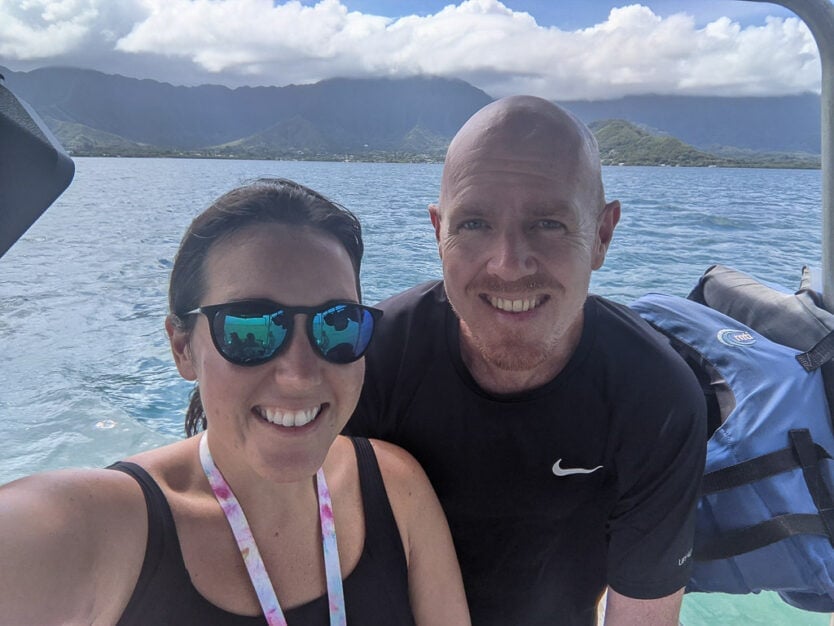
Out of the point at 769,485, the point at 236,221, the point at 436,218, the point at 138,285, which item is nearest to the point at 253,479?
the point at 236,221

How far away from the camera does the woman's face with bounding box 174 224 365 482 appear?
1.20 metres

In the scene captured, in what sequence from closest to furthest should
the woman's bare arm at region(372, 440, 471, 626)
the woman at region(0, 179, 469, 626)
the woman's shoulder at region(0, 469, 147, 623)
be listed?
1. the woman's shoulder at region(0, 469, 147, 623)
2. the woman at region(0, 179, 469, 626)
3. the woman's bare arm at region(372, 440, 471, 626)

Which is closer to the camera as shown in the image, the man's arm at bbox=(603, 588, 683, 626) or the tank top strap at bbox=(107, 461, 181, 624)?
the tank top strap at bbox=(107, 461, 181, 624)

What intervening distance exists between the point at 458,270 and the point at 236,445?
2.46 feet


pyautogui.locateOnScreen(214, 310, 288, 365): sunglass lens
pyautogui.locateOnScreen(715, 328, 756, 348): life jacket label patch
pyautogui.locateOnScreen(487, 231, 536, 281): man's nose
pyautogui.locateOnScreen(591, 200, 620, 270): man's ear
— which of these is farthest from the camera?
pyautogui.locateOnScreen(715, 328, 756, 348): life jacket label patch

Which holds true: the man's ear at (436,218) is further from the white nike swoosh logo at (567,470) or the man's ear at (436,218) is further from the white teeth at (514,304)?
the white nike swoosh logo at (567,470)

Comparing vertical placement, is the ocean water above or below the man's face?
below

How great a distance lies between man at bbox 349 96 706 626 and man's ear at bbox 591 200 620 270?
1 centimetres

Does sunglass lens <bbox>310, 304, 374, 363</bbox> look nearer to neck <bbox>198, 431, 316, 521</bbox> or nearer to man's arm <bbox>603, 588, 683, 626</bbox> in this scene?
neck <bbox>198, 431, 316, 521</bbox>

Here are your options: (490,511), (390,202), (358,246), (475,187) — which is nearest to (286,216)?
(358,246)

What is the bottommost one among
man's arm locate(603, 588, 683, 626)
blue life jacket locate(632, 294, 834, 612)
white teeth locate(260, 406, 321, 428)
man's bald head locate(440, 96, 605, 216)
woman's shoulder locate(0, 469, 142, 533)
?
man's arm locate(603, 588, 683, 626)

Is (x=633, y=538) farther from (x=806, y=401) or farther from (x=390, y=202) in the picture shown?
(x=390, y=202)

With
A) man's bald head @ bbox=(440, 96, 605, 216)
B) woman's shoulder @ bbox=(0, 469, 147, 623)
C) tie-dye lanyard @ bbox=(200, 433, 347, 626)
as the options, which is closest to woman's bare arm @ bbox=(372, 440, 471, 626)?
tie-dye lanyard @ bbox=(200, 433, 347, 626)

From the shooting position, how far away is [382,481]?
144 centimetres
